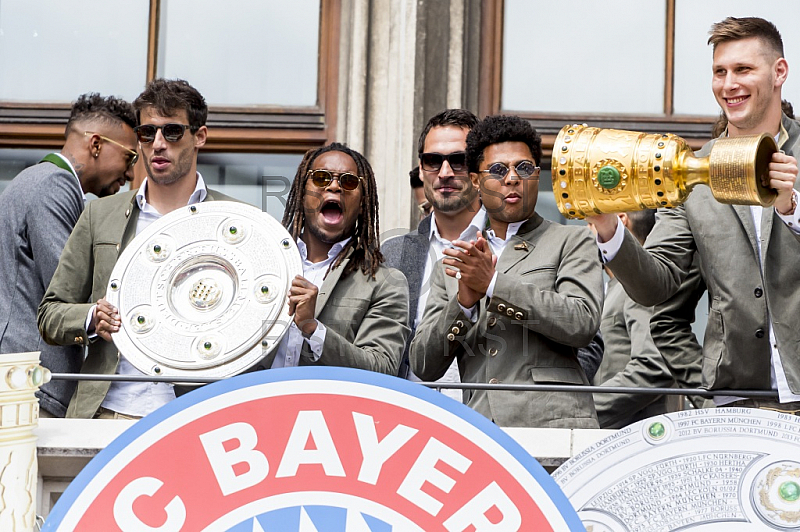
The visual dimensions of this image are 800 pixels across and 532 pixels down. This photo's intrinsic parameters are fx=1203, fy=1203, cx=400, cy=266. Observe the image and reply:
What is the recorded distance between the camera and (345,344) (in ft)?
11.9

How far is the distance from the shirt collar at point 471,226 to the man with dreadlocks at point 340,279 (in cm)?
31

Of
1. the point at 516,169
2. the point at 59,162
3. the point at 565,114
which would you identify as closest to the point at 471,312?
the point at 516,169

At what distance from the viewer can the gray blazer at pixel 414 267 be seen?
4.01 meters

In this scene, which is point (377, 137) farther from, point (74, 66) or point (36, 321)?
point (36, 321)

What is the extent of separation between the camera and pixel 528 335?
3660 millimetres

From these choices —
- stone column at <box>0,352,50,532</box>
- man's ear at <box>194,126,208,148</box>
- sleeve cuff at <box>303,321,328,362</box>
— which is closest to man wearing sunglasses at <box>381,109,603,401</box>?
sleeve cuff at <box>303,321,328,362</box>

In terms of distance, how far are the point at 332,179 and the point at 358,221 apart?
169 millimetres

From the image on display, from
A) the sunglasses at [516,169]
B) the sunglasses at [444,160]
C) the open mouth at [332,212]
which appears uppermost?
the sunglasses at [444,160]

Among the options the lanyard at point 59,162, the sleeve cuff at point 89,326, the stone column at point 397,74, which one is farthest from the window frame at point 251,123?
the sleeve cuff at point 89,326

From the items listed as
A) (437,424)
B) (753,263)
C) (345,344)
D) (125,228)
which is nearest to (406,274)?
(345,344)

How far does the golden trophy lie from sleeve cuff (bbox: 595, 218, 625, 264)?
1.06 feet

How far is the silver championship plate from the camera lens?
3422mm

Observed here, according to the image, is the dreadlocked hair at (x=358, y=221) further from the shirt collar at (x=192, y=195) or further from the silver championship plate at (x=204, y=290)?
the silver championship plate at (x=204, y=290)

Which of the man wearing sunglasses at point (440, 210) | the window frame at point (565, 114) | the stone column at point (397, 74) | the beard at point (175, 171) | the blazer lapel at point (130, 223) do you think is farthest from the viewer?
the window frame at point (565, 114)
